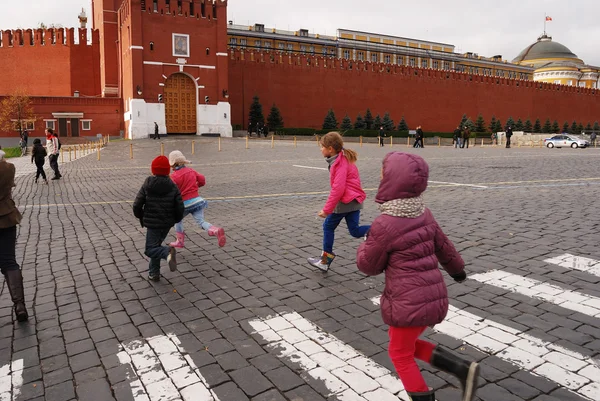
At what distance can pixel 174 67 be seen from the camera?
3825cm

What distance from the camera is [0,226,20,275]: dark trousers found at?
4.04 meters

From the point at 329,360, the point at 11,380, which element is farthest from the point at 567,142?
the point at 11,380

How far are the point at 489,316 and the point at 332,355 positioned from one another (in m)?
1.33

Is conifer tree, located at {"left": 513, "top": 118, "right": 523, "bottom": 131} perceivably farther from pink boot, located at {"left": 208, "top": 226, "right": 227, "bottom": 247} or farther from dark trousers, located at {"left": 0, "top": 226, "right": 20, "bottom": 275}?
dark trousers, located at {"left": 0, "top": 226, "right": 20, "bottom": 275}

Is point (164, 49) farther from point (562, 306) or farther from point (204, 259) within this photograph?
point (562, 306)

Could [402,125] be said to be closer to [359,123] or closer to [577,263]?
[359,123]

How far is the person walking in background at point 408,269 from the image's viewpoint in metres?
2.47

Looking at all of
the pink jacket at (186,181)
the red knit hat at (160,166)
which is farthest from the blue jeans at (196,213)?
the red knit hat at (160,166)

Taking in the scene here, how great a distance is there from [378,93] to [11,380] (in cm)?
4873

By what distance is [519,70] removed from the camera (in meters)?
84.5

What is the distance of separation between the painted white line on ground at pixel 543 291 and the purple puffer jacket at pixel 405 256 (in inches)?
79.4

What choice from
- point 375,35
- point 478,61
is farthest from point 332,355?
point 478,61

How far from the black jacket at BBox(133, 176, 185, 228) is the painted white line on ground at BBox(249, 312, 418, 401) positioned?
5.16 ft

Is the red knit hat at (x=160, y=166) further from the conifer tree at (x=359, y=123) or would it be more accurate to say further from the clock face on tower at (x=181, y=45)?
the conifer tree at (x=359, y=123)
